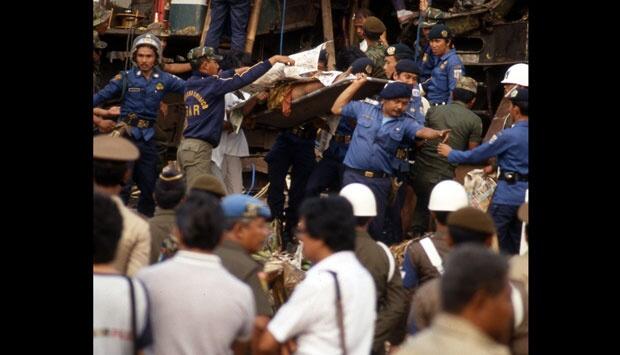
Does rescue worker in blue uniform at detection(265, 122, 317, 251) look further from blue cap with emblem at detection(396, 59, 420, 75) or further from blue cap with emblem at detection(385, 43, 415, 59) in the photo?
blue cap with emblem at detection(396, 59, 420, 75)

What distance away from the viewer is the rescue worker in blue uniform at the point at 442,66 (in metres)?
14.1

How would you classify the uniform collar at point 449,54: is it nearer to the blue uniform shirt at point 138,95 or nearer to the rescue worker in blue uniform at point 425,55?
the rescue worker in blue uniform at point 425,55

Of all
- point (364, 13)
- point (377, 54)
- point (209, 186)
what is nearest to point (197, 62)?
point (377, 54)

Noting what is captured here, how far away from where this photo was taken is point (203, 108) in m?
13.4

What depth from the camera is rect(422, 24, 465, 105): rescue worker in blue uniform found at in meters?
14.1

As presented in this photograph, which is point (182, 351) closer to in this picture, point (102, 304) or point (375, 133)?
point (102, 304)

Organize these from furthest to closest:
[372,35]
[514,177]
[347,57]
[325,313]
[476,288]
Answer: [347,57], [372,35], [514,177], [325,313], [476,288]

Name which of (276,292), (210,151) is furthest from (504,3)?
(276,292)

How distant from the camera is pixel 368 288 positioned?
6863 mm

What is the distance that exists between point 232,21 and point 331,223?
9.43 m

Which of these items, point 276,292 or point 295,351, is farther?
point 276,292

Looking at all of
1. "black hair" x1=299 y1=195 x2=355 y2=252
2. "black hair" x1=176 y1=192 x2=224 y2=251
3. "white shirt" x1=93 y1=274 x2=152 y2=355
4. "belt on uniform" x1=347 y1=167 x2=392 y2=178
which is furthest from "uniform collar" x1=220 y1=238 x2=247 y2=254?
"belt on uniform" x1=347 y1=167 x2=392 y2=178

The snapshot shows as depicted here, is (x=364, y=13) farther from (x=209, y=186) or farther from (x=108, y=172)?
(x=108, y=172)
